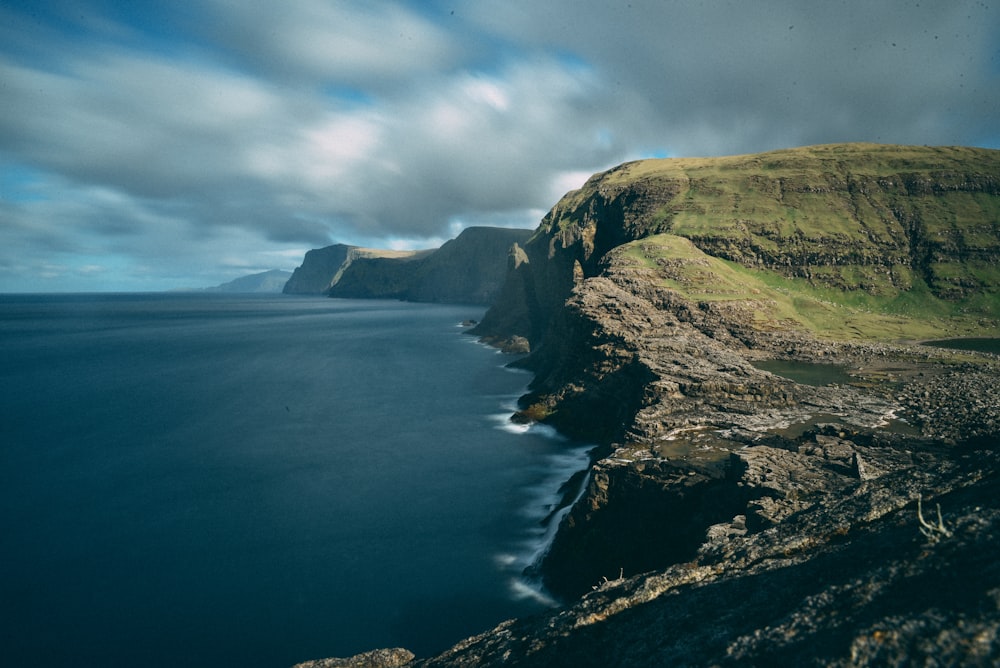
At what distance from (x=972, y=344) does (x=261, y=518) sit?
93099 mm

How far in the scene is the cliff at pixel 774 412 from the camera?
6.53 m

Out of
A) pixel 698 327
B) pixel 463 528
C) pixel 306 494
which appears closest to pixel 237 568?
pixel 306 494

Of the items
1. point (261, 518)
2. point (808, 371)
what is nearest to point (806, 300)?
point (808, 371)

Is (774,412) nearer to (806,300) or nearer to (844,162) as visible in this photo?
(806,300)

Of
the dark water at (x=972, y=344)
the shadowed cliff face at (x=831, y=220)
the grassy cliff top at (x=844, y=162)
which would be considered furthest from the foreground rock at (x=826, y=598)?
the grassy cliff top at (x=844, y=162)

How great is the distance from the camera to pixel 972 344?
69688 millimetres

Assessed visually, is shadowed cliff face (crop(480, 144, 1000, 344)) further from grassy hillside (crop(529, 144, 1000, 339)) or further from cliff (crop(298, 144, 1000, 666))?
cliff (crop(298, 144, 1000, 666))

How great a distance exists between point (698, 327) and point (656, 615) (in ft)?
212

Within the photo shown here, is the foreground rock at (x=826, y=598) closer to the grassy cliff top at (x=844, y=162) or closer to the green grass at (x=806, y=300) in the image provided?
the green grass at (x=806, y=300)

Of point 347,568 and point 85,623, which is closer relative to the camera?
point 85,623

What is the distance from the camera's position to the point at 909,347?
6594cm

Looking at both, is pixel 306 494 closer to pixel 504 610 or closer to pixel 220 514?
pixel 220 514

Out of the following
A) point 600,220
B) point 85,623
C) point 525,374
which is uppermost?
point 600,220

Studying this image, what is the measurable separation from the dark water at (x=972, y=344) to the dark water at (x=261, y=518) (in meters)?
58.5
